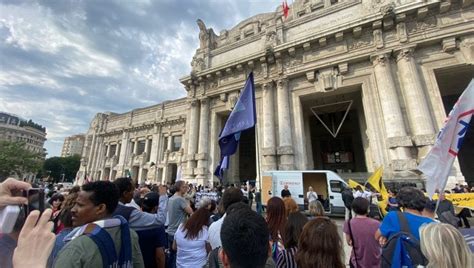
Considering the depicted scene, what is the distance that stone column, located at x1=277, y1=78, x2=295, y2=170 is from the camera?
1460 cm

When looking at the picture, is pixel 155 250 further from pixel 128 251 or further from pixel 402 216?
pixel 402 216

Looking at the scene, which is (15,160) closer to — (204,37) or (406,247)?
(204,37)

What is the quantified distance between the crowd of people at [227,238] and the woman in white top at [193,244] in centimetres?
1

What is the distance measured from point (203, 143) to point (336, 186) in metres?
11.5

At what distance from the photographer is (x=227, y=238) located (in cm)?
139

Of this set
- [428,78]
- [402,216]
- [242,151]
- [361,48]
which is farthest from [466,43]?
[242,151]

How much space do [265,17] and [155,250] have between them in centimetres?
2581

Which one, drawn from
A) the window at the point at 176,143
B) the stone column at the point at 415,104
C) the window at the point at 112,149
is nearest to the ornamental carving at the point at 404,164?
the stone column at the point at 415,104

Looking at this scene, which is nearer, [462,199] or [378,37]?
[462,199]

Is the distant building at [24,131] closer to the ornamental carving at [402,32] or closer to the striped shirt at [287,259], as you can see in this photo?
the striped shirt at [287,259]

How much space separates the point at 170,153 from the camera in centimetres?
2955

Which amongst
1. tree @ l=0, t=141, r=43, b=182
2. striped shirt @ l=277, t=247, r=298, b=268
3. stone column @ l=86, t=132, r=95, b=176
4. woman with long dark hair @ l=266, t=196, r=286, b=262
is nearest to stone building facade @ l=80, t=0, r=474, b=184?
woman with long dark hair @ l=266, t=196, r=286, b=262

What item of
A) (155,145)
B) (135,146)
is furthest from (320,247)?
(135,146)

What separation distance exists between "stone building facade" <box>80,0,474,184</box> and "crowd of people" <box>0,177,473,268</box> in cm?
408
